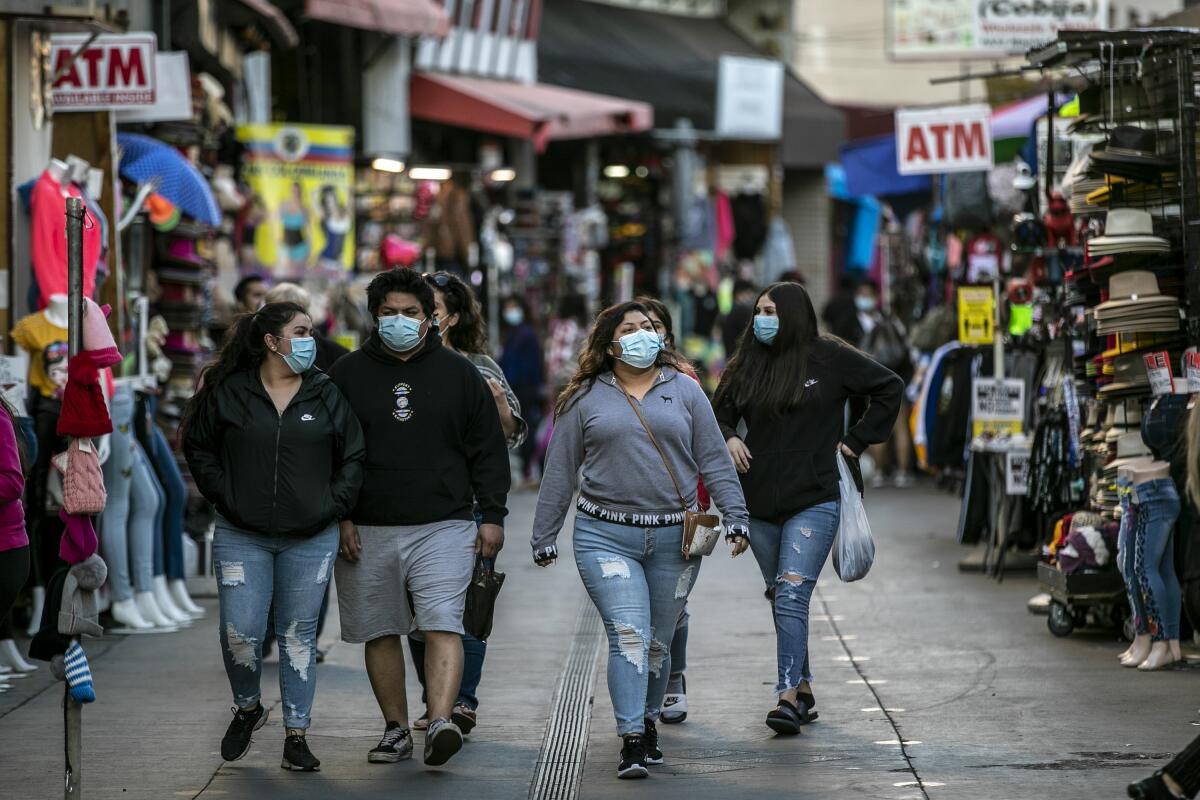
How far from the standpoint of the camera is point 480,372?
8.86 meters

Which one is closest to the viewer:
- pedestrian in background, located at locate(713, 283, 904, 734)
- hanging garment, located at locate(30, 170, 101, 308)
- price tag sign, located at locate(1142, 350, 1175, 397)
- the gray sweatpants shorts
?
the gray sweatpants shorts

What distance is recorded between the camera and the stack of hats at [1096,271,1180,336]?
1086 centimetres

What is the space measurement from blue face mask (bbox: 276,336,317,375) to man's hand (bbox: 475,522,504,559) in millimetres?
949

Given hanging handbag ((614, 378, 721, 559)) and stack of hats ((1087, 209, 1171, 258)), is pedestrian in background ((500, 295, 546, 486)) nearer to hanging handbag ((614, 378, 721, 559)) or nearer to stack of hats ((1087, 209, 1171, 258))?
stack of hats ((1087, 209, 1171, 258))

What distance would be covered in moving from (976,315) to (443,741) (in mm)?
7735

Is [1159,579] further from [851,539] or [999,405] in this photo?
[999,405]

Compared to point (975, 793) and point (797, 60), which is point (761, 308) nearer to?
point (975, 793)

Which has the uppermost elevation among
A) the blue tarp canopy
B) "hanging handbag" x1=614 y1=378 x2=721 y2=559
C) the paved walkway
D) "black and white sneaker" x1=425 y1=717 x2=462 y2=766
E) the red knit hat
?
the blue tarp canopy

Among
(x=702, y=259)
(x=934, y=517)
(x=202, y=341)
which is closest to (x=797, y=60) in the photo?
(x=702, y=259)

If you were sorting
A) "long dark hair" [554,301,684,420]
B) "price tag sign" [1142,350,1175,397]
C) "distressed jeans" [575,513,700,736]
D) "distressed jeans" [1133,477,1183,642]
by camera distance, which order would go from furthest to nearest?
"price tag sign" [1142,350,1175,397], "distressed jeans" [1133,477,1183,642], "long dark hair" [554,301,684,420], "distressed jeans" [575,513,700,736]

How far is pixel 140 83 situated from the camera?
1267cm

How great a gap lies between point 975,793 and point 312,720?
3.21 metres

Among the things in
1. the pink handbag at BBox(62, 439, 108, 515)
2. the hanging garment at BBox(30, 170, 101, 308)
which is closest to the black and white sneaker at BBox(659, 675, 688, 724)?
the pink handbag at BBox(62, 439, 108, 515)

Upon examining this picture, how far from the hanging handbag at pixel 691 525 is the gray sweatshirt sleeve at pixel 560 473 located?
0.26 m
